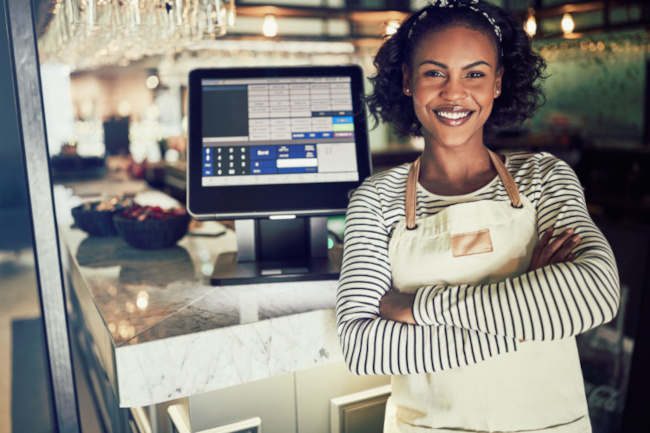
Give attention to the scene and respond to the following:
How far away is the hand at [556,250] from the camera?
0.99m

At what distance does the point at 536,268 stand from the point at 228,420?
71 cm

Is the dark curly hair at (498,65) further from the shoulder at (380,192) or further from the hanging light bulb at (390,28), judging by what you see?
the shoulder at (380,192)

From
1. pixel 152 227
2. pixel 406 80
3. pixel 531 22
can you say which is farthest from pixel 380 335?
pixel 531 22

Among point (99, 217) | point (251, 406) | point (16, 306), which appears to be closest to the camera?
point (251, 406)

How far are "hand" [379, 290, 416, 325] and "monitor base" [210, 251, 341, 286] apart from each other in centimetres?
32

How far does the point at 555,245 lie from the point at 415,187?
0.96 ft

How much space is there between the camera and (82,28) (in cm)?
231

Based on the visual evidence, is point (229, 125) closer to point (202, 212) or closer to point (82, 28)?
point (202, 212)

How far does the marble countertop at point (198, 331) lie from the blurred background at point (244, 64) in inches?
7.6

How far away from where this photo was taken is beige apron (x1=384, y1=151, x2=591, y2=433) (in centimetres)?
104

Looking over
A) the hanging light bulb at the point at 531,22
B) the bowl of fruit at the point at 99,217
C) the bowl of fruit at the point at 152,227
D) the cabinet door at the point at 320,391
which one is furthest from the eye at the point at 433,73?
the hanging light bulb at the point at 531,22

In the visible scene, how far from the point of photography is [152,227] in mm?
1703

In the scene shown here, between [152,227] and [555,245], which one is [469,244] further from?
[152,227]

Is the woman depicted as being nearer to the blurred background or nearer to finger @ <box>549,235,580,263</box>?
finger @ <box>549,235,580,263</box>
